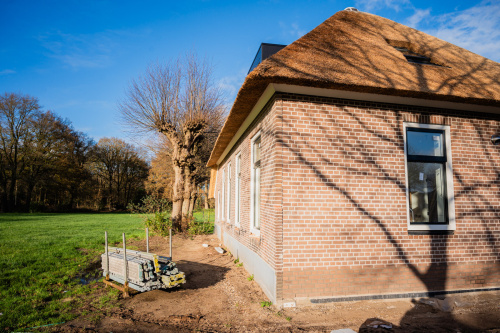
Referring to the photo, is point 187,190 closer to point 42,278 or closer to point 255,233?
point 42,278

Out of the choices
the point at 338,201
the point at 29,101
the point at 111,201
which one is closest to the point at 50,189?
the point at 111,201

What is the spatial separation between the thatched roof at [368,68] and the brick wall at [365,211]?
0.56 m

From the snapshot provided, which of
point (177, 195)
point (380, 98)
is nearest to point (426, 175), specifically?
point (380, 98)

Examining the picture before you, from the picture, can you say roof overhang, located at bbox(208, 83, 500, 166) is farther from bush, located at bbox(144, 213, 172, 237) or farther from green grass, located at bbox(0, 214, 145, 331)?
bush, located at bbox(144, 213, 172, 237)

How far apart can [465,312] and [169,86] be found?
44.3 ft

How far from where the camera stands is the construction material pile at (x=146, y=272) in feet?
16.1

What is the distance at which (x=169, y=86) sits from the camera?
46.2 feet

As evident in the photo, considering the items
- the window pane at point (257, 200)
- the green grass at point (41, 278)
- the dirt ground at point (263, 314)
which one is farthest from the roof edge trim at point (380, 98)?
the green grass at point (41, 278)

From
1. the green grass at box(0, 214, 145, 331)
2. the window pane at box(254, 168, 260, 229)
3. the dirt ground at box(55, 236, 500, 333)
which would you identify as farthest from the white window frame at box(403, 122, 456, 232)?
the green grass at box(0, 214, 145, 331)

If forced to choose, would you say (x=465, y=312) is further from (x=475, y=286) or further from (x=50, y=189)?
(x=50, y=189)

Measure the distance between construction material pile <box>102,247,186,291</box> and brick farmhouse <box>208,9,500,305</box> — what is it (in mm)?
1741

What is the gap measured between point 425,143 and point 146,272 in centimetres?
574

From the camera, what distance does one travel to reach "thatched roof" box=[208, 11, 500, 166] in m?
4.72

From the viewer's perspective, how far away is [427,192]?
5586mm
